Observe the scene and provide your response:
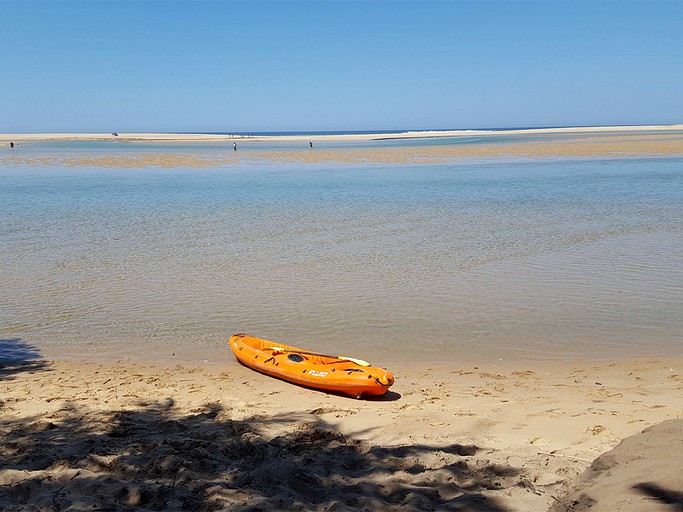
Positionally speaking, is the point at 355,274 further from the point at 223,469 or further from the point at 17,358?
the point at 223,469

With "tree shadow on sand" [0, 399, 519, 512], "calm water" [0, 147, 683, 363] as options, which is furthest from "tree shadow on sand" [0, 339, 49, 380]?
"tree shadow on sand" [0, 399, 519, 512]

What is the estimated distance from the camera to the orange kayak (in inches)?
271

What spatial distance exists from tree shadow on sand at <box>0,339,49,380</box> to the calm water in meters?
0.16

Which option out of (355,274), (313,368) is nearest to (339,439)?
(313,368)

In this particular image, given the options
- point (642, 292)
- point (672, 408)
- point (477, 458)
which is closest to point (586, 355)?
point (672, 408)

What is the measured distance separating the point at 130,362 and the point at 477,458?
5.01 m

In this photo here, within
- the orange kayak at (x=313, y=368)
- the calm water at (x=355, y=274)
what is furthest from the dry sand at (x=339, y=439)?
the calm water at (x=355, y=274)

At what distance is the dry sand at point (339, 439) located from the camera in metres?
4.05

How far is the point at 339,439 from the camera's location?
541 centimetres

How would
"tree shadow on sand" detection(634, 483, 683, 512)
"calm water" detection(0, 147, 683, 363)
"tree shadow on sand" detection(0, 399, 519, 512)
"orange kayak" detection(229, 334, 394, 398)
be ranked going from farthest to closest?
"calm water" detection(0, 147, 683, 363) < "orange kayak" detection(229, 334, 394, 398) < "tree shadow on sand" detection(0, 399, 519, 512) < "tree shadow on sand" detection(634, 483, 683, 512)

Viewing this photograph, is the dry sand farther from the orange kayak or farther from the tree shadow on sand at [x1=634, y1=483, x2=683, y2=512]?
the orange kayak

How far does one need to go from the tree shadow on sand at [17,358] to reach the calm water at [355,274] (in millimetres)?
162

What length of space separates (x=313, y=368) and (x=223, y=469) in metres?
2.92

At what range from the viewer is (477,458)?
16.0ft
